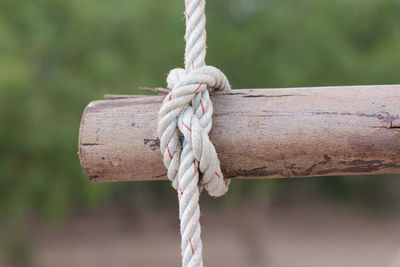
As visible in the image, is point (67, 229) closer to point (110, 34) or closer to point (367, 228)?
point (110, 34)

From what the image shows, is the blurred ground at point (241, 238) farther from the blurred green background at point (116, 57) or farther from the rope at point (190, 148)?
the rope at point (190, 148)

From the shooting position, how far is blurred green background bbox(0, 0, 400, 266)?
10.7 ft

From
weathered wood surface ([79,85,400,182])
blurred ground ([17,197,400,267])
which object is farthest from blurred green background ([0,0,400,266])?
weathered wood surface ([79,85,400,182])

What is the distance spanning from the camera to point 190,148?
2.06ft

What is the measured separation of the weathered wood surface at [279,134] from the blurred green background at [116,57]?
2.33 m

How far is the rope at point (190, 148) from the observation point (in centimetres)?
62

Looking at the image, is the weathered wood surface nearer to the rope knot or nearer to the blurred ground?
the rope knot

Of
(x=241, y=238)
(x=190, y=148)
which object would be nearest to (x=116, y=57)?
(x=241, y=238)

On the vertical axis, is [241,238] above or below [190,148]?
above

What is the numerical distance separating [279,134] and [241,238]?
4.63 m

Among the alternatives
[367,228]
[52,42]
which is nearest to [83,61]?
[52,42]

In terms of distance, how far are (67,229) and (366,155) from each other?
239 inches

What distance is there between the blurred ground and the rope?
4230 millimetres

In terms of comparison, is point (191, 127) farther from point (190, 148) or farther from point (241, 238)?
point (241, 238)
